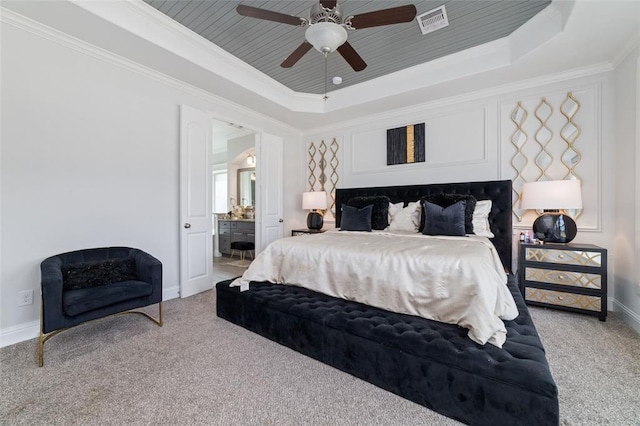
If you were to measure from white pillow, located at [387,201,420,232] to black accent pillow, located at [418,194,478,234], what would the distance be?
10 centimetres

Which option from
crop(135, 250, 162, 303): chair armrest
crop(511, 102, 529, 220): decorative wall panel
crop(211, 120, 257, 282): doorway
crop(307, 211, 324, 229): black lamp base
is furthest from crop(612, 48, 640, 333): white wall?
crop(211, 120, 257, 282): doorway

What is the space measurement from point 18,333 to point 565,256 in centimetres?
525

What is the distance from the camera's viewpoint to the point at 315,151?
17.9 feet

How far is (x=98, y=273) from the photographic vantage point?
8.11 ft

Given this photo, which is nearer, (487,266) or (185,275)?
(487,266)

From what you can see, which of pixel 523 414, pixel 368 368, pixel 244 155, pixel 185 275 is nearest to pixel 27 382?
pixel 185 275

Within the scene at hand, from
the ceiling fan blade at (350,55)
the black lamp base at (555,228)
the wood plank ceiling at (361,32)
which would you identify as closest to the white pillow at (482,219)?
the black lamp base at (555,228)

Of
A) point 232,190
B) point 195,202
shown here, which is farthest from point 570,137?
point 232,190

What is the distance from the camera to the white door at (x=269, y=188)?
464cm

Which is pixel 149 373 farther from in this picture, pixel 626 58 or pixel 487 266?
pixel 626 58

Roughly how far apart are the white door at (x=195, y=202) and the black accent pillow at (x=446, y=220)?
2951mm

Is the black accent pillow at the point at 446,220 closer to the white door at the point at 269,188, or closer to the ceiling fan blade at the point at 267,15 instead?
the ceiling fan blade at the point at 267,15

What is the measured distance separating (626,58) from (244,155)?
643 cm

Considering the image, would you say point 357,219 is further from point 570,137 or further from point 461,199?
point 570,137
